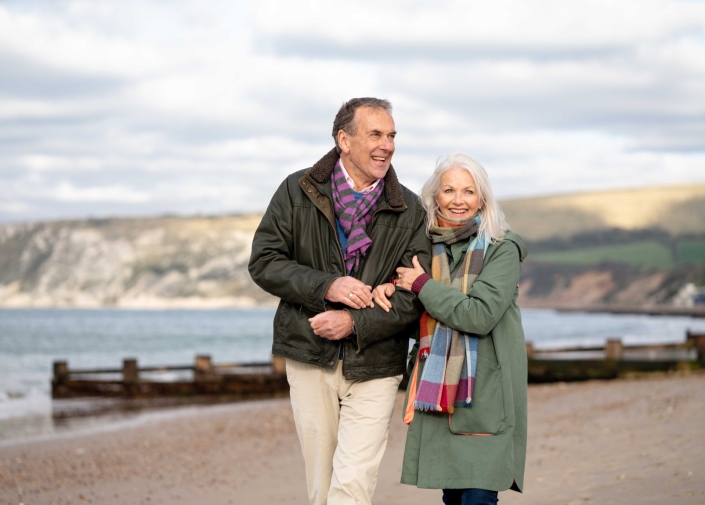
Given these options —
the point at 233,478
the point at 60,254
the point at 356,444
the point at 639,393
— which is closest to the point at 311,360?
the point at 356,444

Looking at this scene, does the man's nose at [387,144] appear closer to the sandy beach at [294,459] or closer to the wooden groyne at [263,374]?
the sandy beach at [294,459]

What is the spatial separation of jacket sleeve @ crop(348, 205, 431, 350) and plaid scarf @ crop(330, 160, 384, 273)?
0.23 m

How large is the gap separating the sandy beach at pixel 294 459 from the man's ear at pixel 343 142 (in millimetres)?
3165

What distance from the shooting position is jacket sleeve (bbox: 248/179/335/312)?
4.04 metres

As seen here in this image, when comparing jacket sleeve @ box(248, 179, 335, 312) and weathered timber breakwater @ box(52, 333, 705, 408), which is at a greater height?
jacket sleeve @ box(248, 179, 335, 312)

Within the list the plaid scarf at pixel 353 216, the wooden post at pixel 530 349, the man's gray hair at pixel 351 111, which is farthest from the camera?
the wooden post at pixel 530 349

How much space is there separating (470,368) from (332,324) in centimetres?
65

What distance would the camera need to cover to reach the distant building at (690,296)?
338 ft

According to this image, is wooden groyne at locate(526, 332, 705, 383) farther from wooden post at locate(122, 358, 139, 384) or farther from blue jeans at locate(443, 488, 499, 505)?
blue jeans at locate(443, 488, 499, 505)

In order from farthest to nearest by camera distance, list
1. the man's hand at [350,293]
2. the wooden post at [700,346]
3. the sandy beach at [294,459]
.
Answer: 1. the wooden post at [700,346]
2. the sandy beach at [294,459]
3. the man's hand at [350,293]

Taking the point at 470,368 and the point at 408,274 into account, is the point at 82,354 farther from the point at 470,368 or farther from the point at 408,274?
the point at 470,368

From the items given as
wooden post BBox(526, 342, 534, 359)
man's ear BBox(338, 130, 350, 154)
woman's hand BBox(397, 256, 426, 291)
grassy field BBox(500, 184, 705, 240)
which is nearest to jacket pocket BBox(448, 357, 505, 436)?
woman's hand BBox(397, 256, 426, 291)

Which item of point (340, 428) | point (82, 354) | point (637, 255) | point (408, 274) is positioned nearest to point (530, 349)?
point (340, 428)

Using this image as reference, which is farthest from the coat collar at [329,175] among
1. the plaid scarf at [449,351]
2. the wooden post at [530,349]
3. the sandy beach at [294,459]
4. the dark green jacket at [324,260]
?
the wooden post at [530,349]
